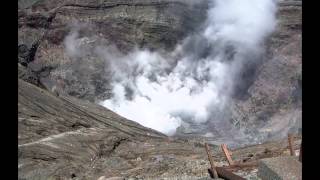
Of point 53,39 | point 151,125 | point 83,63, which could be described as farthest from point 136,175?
point 53,39

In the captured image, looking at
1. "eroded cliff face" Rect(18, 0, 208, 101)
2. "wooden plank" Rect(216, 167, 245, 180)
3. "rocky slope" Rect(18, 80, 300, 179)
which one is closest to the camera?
"wooden plank" Rect(216, 167, 245, 180)

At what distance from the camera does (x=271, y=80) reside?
134 ft

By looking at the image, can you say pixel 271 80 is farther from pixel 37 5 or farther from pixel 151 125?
pixel 37 5

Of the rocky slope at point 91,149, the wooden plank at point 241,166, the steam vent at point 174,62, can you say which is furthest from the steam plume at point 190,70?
the wooden plank at point 241,166

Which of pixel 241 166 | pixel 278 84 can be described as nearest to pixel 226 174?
pixel 241 166

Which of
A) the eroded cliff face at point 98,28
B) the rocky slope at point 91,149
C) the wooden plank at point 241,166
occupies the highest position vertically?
the eroded cliff face at point 98,28

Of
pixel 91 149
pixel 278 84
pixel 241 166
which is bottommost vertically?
pixel 91 149

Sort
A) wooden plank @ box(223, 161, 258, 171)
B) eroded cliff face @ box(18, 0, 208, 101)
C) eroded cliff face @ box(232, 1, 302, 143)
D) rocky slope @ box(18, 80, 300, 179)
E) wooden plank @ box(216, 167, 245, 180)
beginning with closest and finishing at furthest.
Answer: wooden plank @ box(216, 167, 245, 180)
wooden plank @ box(223, 161, 258, 171)
rocky slope @ box(18, 80, 300, 179)
eroded cliff face @ box(232, 1, 302, 143)
eroded cliff face @ box(18, 0, 208, 101)

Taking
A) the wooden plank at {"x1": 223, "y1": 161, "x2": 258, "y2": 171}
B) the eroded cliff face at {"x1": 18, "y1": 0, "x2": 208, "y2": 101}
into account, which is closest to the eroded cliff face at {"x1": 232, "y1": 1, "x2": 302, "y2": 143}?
the eroded cliff face at {"x1": 18, "y1": 0, "x2": 208, "y2": 101}

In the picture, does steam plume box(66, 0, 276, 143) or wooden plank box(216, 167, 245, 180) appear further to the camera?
steam plume box(66, 0, 276, 143)

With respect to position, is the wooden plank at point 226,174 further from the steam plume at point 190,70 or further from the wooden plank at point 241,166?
the steam plume at point 190,70

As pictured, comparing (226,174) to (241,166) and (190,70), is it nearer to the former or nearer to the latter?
(241,166)

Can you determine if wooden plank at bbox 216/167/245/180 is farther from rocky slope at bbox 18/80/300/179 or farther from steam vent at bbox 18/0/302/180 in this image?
steam vent at bbox 18/0/302/180

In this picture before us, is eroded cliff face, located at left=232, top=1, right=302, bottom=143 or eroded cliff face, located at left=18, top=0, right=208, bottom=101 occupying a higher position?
eroded cliff face, located at left=18, top=0, right=208, bottom=101
